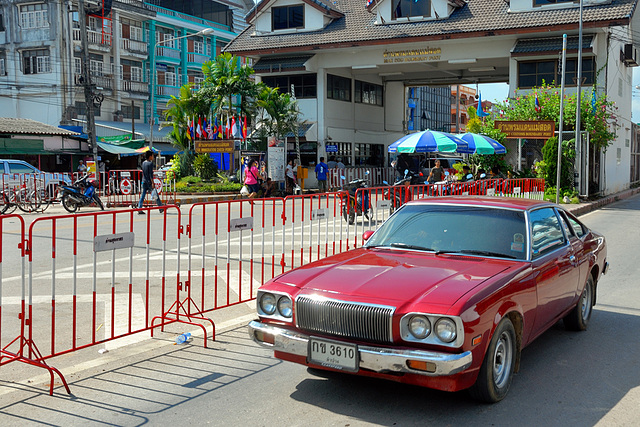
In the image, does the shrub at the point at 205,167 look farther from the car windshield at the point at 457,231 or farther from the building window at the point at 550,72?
the car windshield at the point at 457,231

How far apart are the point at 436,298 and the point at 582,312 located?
122 inches

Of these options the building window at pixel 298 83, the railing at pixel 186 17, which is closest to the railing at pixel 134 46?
the railing at pixel 186 17

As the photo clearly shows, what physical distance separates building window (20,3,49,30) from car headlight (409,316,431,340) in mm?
44763

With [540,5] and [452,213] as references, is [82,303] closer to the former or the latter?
[452,213]

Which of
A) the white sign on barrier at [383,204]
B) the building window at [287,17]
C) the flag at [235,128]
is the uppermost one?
the building window at [287,17]

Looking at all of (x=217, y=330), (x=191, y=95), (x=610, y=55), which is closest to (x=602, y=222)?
(x=610, y=55)

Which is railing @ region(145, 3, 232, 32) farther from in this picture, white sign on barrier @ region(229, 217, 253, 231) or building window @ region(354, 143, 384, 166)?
white sign on barrier @ region(229, 217, 253, 231)

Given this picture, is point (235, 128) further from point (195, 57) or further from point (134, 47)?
point (195, 57)

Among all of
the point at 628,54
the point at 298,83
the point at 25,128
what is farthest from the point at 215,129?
the point at 628,54

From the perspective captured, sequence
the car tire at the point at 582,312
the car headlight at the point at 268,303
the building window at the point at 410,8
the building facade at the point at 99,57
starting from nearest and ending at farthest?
1. the car headlight at the point at 268,303
2. the car tire at the point at 582,312
3. the building window at the point at 410,8
4. the building facade at the point at 99,57

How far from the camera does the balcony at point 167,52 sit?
170ft

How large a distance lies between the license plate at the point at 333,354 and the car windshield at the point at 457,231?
1.57m

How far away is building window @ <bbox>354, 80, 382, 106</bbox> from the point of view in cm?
3878

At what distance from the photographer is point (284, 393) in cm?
506
